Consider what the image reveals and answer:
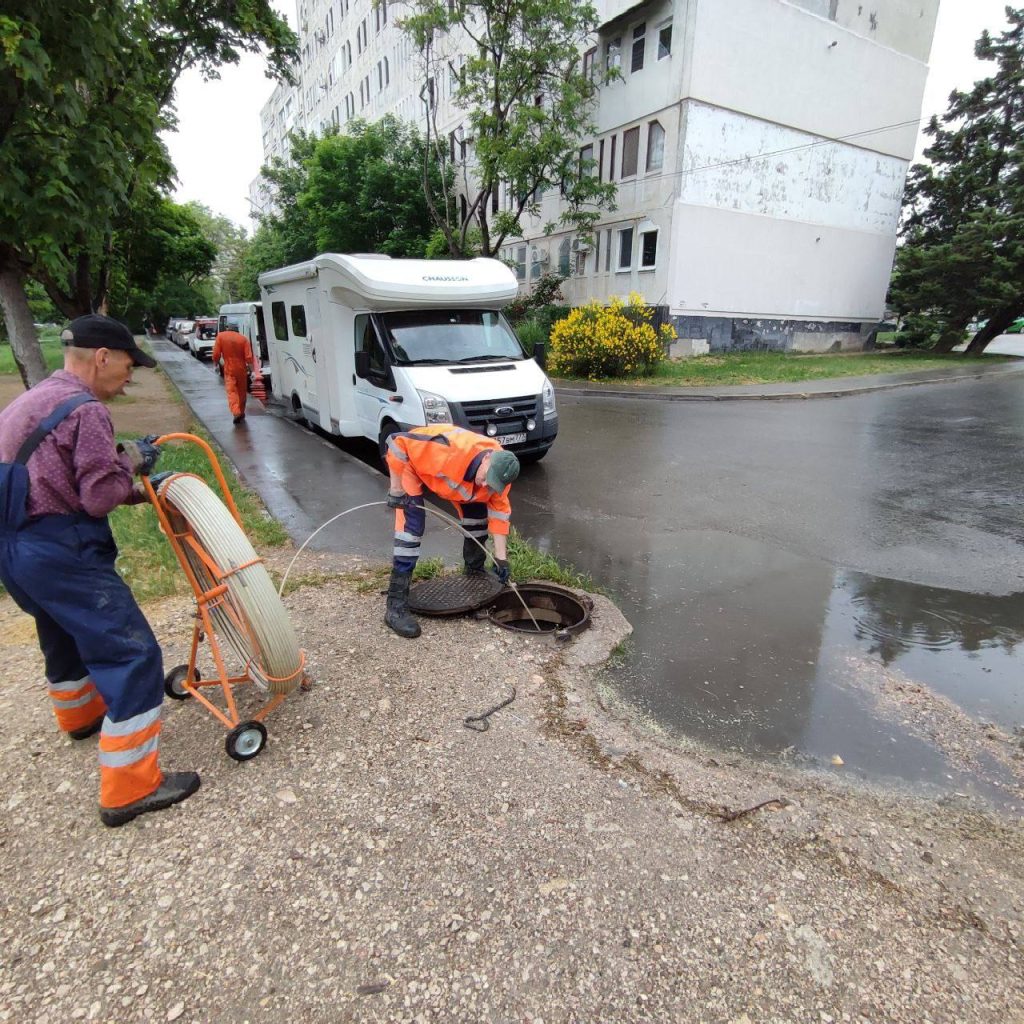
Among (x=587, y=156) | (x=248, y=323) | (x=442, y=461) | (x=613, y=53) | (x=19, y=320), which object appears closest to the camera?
(x=442, y=461)

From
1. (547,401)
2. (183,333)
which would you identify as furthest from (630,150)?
(183,333)

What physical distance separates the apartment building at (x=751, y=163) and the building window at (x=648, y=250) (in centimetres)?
5

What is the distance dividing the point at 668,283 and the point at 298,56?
43.4 ft

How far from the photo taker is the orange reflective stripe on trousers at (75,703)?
9.50ft

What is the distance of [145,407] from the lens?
14453 mm

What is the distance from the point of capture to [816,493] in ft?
25.5

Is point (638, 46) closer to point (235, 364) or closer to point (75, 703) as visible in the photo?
point (235, 364)

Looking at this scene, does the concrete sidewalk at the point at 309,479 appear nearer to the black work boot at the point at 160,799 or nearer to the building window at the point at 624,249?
the black work boot at the point at 160,799

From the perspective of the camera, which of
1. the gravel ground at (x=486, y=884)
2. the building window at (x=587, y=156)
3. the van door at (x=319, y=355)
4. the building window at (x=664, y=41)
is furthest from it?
the building window at (x=587, y=156)

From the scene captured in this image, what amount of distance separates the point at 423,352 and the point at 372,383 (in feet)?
2.66

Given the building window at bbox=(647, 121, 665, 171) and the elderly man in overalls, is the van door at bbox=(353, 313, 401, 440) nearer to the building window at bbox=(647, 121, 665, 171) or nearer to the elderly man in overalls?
the elderly man in overalls

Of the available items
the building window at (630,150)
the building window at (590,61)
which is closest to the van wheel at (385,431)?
the building window at (630,150)

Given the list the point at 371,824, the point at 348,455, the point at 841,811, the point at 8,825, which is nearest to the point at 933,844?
the point at 841,811

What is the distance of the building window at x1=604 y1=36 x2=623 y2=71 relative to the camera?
898 inches
